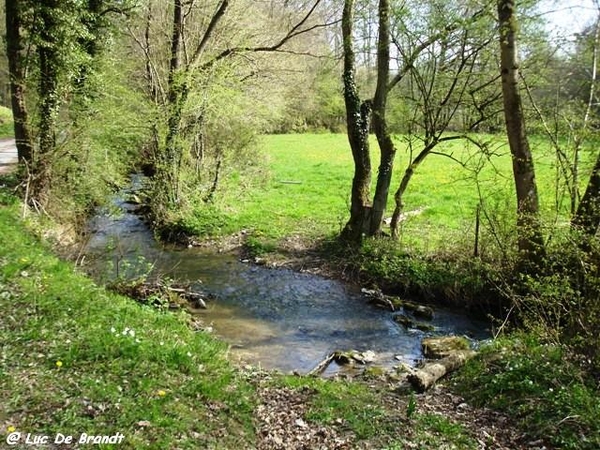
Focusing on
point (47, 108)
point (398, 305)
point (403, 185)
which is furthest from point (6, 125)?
point (398, 305)

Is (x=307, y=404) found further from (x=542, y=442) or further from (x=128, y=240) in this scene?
(x=128, y=240)

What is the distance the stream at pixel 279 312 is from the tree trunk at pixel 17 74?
3377mm

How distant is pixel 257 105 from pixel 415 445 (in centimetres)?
1581

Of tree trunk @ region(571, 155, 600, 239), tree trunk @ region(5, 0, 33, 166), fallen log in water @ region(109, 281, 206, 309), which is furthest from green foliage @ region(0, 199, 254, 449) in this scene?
tree trunk @ region(5, 0, 33, 166)

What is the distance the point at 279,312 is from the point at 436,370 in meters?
4.59

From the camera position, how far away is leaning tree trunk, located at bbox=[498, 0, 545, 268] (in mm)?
9695

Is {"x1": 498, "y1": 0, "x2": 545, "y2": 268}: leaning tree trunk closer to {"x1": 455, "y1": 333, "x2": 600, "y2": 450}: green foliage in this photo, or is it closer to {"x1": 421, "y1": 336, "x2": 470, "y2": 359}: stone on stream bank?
{"x1": 421, "y1": 336, "x2": 470, "y2": 359}: stone on stream bank

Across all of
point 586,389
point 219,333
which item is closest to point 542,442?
point 586,389

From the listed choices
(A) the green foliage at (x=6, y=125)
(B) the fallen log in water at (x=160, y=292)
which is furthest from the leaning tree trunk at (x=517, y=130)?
(A) the green foliage at (x=6, y=125)

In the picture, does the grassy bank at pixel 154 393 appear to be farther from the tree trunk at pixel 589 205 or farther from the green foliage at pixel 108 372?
the tree trunk at pixel 589 205

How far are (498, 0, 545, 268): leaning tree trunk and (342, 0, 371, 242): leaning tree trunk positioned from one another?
5.52 metres

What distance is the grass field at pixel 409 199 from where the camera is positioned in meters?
12.4

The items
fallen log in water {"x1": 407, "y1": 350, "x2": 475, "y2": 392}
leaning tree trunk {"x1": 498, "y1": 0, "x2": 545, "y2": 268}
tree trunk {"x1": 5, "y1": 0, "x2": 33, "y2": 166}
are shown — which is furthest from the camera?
tree trunk {"x1": 5, "y1": 0, "x2": 33, "y2": 166}

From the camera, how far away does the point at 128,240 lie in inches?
645
